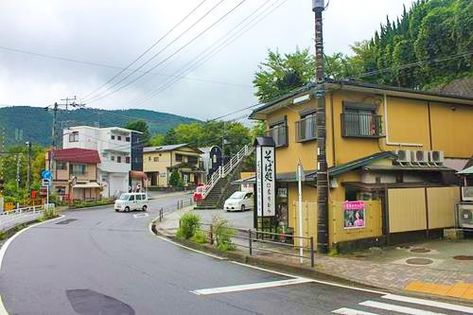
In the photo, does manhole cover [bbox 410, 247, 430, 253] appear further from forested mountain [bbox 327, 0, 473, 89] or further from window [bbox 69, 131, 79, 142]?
window [bbox 69, 131, 79, 142]

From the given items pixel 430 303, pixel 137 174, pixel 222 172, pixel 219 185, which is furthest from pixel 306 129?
pixel 137 174

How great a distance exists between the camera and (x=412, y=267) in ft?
39.4

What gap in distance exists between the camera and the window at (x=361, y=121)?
17594 millimetres

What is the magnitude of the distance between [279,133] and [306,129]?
2.47 m

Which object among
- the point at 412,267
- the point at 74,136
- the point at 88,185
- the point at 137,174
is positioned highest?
the point at 74,136

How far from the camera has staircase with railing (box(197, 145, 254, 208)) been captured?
134 ft

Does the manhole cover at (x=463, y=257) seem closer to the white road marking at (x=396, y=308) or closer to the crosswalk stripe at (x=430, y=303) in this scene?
the crosswalk stripe at (x=430, y=303)

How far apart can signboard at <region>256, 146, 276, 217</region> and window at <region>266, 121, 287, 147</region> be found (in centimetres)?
182

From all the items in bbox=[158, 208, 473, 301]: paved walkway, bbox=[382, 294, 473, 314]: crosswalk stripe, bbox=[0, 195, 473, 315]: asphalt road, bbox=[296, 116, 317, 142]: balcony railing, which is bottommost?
bbox=[382, 294, 473, 314]: crosswalk stripe

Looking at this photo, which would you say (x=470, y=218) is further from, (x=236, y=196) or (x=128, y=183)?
(x=128, y=183)

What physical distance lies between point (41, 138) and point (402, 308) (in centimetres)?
10085

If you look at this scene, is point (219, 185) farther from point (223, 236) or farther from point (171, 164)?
point (171, 164)

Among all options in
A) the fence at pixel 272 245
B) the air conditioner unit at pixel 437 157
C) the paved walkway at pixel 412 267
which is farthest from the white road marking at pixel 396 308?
the air conditioner unit at pixel 437 157

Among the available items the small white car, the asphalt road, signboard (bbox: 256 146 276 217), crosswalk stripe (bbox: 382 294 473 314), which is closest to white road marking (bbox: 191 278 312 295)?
the asphalt road
